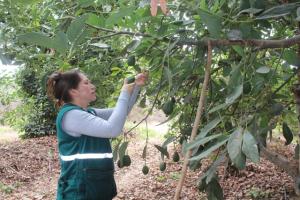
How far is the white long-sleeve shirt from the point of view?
6.75 ft

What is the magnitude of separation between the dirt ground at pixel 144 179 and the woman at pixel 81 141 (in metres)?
1.99

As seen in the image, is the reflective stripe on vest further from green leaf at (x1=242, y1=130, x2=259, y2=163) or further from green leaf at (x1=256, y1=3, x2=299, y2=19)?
green leaf at (x1=242, y1=130, x2=259, y2=163)

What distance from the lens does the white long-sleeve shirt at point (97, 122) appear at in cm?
206

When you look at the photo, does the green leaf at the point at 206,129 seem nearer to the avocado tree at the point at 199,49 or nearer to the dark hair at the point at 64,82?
the avocado tree at the point at 199,49

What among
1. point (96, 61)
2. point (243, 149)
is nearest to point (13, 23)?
point (96, 61)

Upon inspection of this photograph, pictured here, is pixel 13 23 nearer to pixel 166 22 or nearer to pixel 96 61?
pixel 96 61

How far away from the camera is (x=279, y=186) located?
419 centimetres

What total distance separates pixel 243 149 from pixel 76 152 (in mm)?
1391

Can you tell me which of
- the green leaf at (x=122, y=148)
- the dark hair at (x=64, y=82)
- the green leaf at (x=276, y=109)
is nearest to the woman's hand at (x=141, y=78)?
the green leaf at (x=122, y=148)

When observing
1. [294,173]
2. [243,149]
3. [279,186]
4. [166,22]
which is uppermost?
[166,22]

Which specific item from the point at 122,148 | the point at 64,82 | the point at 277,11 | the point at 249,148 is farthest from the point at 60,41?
the point at 64,82

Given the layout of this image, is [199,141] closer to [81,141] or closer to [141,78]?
[141,78]

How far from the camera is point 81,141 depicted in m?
2.27

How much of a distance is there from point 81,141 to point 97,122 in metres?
0.22
